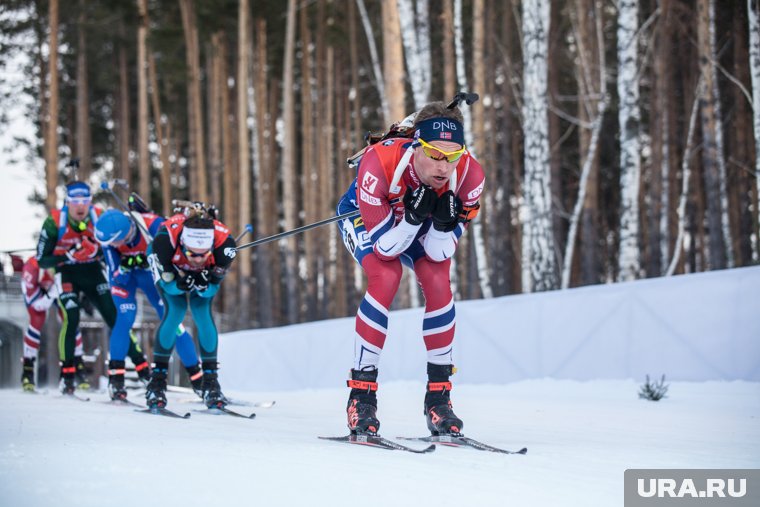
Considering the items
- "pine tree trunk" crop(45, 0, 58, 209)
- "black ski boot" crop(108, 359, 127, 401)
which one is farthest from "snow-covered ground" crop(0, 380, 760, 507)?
"pine tree trunk" crop(45, 0, 58, 209)

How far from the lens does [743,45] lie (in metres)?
21.6

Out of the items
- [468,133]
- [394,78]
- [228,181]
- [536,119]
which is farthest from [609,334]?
[228,181]

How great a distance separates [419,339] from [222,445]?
7.51 meters

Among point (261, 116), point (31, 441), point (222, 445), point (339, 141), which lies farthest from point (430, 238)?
point (339, 141)

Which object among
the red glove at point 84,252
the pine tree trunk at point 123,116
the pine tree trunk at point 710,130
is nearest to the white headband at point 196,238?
the red glove at point 84,252

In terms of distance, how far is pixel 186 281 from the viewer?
24.5 feet

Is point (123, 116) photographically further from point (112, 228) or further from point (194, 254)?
point (194, 254)

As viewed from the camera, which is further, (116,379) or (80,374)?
(80,374)

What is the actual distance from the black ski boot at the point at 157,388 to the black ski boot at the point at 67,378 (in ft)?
8.82

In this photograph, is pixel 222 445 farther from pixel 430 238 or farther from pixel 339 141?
pixel 339 141

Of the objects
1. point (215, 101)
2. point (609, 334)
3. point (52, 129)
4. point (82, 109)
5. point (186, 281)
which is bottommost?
point (609, 334)

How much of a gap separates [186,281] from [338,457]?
11.9ft

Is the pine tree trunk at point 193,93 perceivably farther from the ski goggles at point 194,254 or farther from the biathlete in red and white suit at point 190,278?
the ski goggles at point 194,254

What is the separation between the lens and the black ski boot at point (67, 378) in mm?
9805
